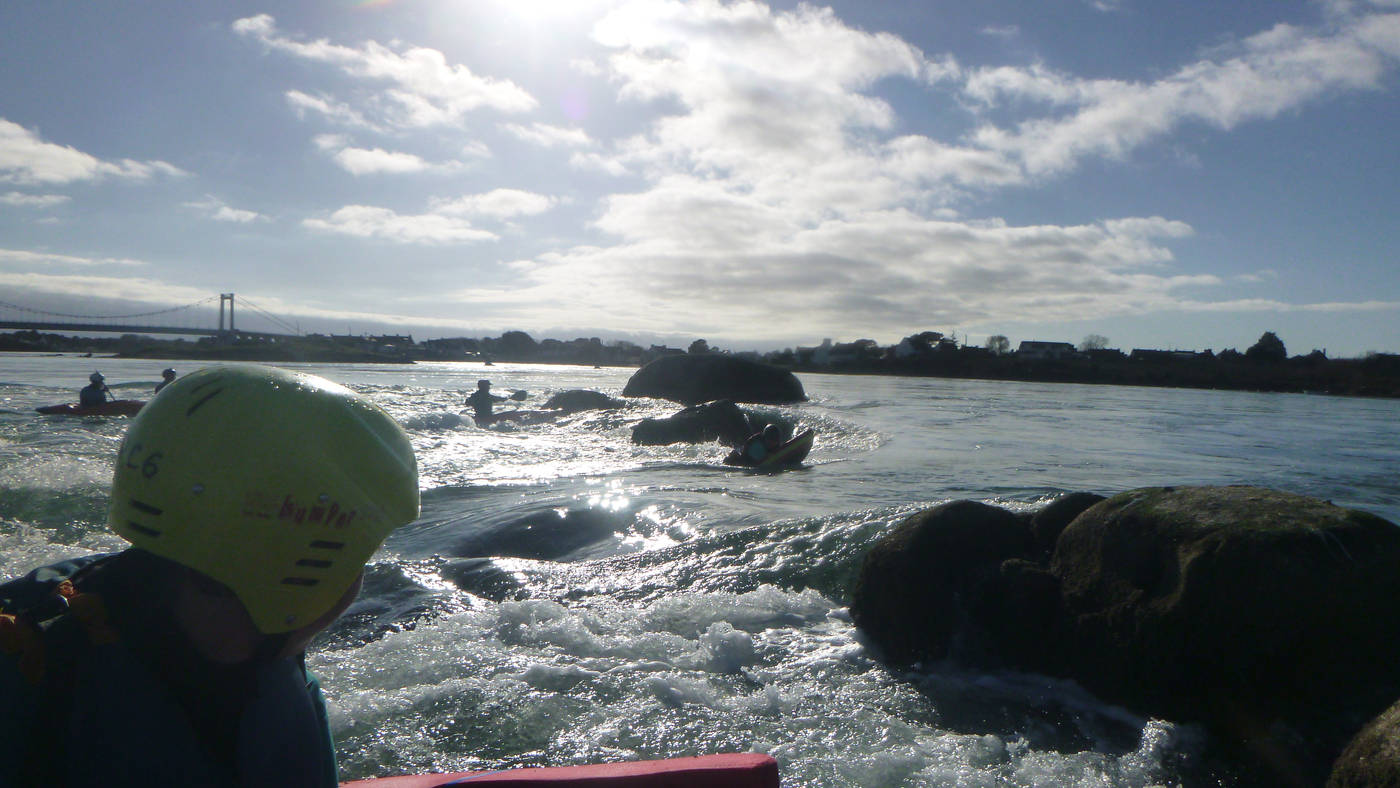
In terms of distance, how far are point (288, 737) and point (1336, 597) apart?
506 centimetres

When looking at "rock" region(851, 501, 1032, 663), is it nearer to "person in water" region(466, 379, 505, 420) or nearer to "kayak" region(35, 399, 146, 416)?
"kayak" region(35, 399, 146, 416)

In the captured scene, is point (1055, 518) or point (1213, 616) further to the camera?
point (1055, 518)

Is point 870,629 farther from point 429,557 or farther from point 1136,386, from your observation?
point 1136,386

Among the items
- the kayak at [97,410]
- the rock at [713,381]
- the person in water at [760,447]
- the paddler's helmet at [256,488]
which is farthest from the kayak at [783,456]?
the rock at [713,381]

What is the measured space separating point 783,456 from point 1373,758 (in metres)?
12.7

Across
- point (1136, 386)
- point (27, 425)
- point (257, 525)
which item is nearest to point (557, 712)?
point (257, 525)

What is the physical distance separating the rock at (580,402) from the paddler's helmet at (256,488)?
25.4 m

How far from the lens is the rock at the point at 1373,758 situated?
3.21 metres

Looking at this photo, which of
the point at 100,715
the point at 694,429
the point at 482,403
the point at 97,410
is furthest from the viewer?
the point at 482,403

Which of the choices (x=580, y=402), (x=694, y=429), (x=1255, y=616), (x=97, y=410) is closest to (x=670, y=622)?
(x=1255, y=616)

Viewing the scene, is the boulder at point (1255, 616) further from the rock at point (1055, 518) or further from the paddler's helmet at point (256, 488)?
the paddler's helmet at point (256, 488)

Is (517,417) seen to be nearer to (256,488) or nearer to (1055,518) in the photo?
(1055,518)

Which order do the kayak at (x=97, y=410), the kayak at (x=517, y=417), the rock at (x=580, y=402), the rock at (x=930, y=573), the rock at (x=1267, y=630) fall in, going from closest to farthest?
the rock at (x=1267, y=630)
the rock at (x=930, y=573)
the kayak at (x=97, y=410)
the kayak at (x=517, y=417)
the rock at (x=580, y=402)

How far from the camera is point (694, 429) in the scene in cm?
1958
